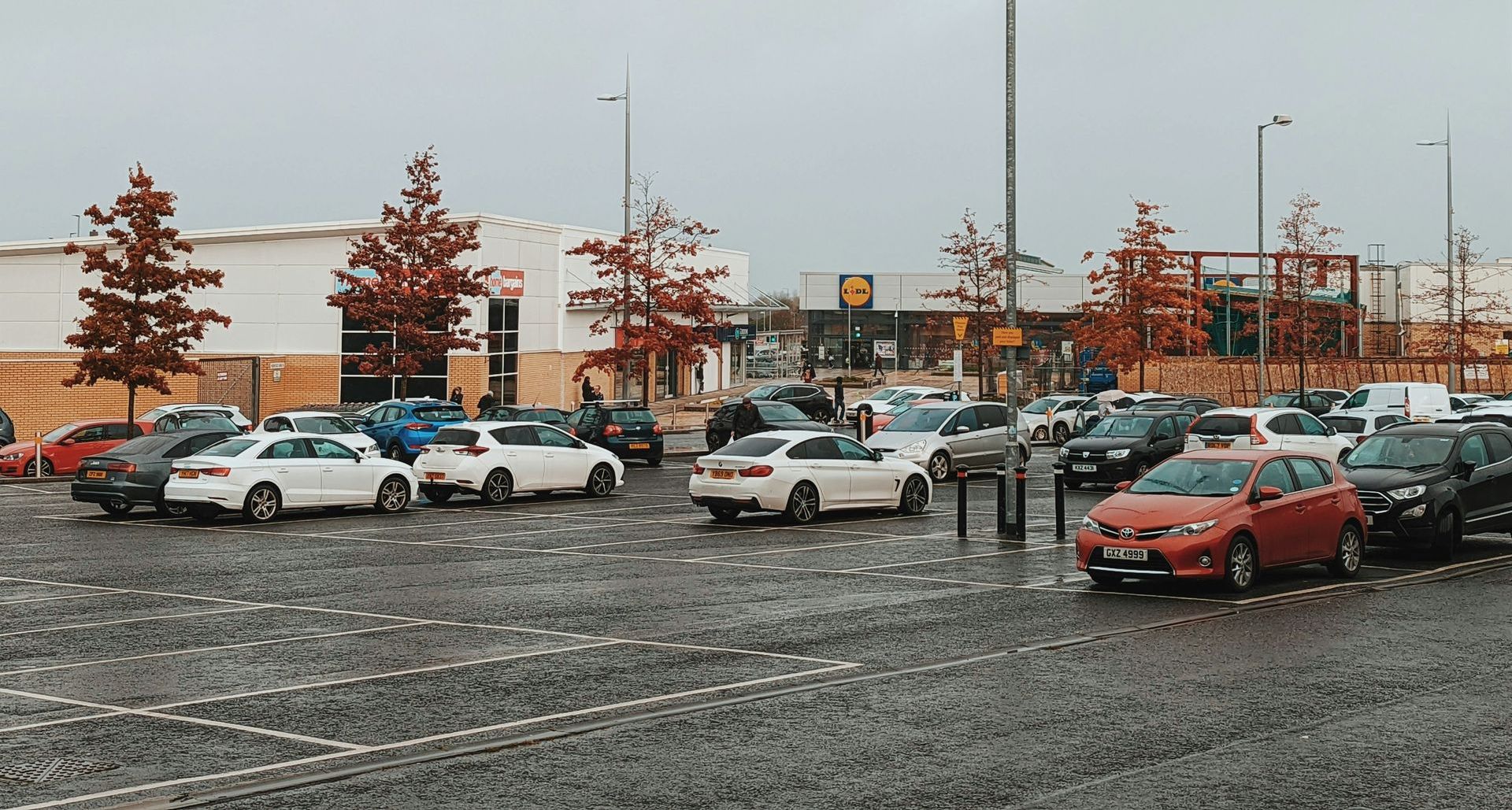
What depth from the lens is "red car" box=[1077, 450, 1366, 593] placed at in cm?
1561

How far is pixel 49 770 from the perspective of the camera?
841 cm

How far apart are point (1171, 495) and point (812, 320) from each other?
82700 mm

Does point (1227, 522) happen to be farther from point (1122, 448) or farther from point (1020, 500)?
point (1122, 448)

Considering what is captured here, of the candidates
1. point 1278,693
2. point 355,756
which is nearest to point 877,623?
point 1278,693

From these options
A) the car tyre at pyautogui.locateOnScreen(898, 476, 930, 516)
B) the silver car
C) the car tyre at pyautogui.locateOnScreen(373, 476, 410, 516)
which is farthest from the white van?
the car tyre at pyautogui.locateOnScreen(373, 476, 410, 516)

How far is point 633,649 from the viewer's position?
12484 millimetres

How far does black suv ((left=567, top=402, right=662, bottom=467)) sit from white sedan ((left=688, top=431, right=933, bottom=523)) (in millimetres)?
13733

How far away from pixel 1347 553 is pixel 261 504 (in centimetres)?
1605

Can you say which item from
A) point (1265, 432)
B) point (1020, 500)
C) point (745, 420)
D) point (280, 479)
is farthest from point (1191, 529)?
point (745, 420)

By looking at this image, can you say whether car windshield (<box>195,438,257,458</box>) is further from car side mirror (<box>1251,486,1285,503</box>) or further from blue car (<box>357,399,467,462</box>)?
car side mirror (<box>1251,486,1285,503</box>)

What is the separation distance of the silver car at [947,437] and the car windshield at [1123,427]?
5.91 feet

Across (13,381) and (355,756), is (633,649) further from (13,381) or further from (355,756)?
(13,381)

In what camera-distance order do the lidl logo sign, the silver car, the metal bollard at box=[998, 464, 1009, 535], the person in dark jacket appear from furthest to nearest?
the lidl logo sign < the person in dark jacket < the silver car < the metal bollard at box=[998, 464, 1009, 535]

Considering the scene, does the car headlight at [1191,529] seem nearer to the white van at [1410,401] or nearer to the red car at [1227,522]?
the red car at [1227,522]
